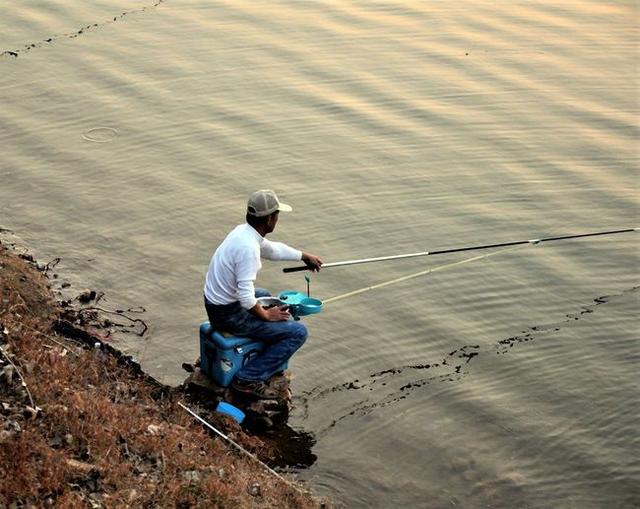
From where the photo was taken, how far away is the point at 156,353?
10.8 metres

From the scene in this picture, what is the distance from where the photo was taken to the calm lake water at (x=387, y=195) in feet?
33.0

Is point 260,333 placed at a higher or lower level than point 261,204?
lower

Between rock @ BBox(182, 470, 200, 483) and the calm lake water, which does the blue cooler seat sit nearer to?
the calm lake water

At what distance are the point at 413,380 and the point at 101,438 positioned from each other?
368 centimetres

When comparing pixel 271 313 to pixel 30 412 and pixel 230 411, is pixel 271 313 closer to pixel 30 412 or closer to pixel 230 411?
pixel 230 411

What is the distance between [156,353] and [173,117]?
6.39 meters

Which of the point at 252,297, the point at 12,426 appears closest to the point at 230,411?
the point at 252,297

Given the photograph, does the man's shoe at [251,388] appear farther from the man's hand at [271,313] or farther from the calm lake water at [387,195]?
the man's hand at [271,313]

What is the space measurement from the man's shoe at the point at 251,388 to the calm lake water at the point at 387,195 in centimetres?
41

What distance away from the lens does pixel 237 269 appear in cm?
930

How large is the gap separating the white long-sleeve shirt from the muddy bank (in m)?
0.98

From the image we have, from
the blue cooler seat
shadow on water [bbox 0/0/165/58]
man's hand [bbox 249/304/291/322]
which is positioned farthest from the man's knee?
shadow on water [bbox 0/0/165/58]

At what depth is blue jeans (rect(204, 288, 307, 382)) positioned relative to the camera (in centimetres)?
953

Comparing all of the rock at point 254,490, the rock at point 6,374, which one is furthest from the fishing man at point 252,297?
the rock at point 6,374
